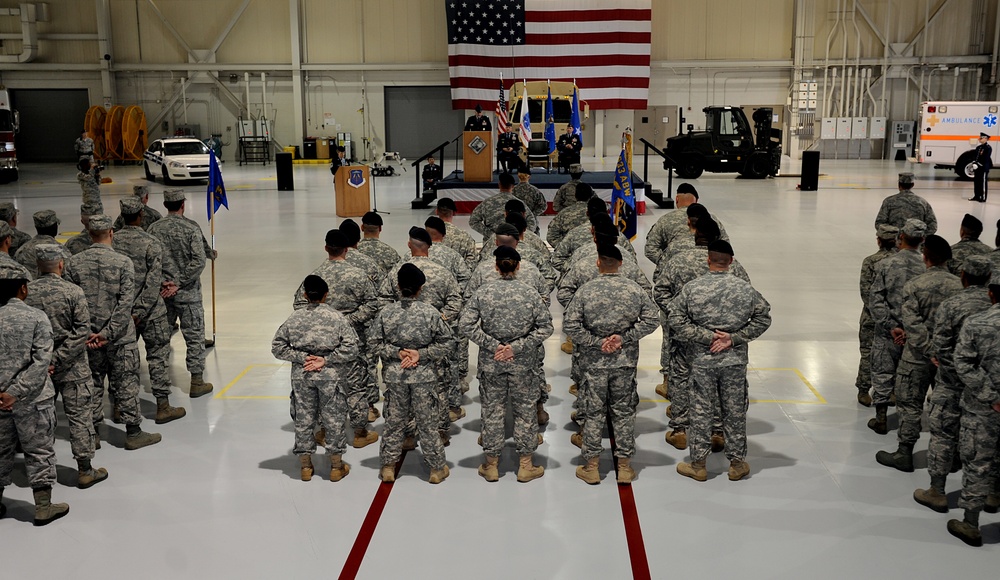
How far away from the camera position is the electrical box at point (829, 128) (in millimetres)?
36688

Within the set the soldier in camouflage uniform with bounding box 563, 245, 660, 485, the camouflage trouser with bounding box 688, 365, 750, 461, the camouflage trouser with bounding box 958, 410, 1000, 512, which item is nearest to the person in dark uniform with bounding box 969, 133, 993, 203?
the camouflage trouser with bounding box 688, 365, 750, 461

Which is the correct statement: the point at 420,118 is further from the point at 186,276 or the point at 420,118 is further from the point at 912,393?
the point at 912,393

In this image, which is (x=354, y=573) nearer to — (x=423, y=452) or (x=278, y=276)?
(x=423, y=452)

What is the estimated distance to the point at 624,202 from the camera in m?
11.9

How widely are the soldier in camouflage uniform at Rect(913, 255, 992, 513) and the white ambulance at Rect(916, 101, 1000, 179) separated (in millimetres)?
24563

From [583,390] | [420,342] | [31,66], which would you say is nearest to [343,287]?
[420,342]

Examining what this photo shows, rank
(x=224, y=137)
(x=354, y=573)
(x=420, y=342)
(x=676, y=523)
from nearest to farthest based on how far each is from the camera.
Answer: (x=354, y=573) < (x=676, y=523) < (x=420, y=342) < (x=224, y=137)

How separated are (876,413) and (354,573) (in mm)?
4977

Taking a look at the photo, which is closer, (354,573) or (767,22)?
(354,573)

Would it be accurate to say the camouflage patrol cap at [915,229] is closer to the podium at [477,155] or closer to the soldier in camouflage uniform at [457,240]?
the soldier in camouflage uniform at [457,240]

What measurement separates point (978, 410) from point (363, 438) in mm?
4630

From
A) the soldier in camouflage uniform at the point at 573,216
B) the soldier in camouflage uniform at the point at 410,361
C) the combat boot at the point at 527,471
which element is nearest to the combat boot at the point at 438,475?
the soldier in camouflage uniform at the point at 410,361

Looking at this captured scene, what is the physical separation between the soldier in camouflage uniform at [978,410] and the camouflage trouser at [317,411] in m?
4.28

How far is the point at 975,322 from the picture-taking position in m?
5.65
